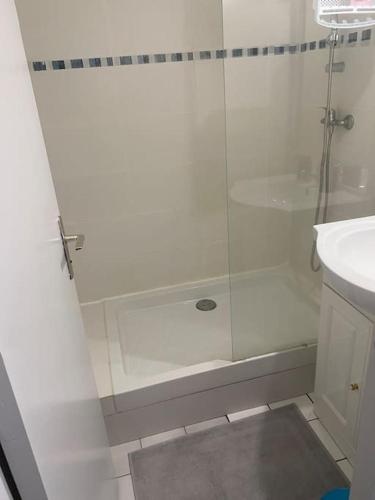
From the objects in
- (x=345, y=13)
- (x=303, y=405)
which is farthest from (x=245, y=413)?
(x=345, y=13)

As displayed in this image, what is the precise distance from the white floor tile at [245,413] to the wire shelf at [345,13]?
5.43ft

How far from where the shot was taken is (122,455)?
1.53 meters

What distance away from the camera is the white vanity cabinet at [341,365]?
126 cm

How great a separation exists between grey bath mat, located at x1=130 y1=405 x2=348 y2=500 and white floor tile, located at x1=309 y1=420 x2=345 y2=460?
0.02m

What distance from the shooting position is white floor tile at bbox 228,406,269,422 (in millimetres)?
1653

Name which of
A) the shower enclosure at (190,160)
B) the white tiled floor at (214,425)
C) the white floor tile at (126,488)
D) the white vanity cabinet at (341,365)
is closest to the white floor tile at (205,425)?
the white tiled floor at (214,425)

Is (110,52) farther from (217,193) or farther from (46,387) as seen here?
(46,387)

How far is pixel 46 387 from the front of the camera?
639 mm

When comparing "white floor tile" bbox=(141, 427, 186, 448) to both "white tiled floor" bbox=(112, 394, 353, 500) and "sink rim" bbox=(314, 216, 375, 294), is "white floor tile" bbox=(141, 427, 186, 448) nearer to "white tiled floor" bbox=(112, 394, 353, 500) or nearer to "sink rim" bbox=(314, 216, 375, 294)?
"white tiled floor" bbox=(112, 394, 353, 500)

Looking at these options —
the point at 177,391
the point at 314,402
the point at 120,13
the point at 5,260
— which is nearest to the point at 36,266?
the point at 5,260

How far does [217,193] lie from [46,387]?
5.63 ft

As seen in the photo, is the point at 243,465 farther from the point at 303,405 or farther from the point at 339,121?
the point at 339,121

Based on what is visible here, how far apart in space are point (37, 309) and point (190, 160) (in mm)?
1590

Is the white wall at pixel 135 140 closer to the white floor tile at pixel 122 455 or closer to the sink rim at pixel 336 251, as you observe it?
the white floor tile at pixel 122 455
